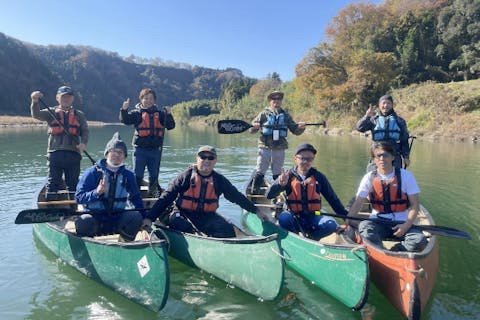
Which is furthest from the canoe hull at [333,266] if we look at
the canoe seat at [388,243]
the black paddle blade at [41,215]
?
the black paddle blade at [41,215]

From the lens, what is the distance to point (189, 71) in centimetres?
13788

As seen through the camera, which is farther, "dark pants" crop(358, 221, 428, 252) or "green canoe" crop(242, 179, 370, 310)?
"dark pants" crop(358, 221, 428, 252)

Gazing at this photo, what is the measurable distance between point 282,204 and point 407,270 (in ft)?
7.96

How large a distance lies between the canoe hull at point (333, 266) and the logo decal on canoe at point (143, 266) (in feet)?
4.19

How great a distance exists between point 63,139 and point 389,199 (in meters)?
4.56

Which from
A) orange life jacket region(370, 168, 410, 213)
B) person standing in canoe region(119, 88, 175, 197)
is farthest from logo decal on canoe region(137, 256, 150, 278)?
person standing in canoe region(119, 88, 175, 197)

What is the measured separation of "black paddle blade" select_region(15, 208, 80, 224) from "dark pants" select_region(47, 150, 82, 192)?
67.5 inches

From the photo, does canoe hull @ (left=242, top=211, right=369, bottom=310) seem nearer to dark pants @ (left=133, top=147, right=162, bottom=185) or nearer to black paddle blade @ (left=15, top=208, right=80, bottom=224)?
black paddle blade @ (left=15, top=208, right=80, bottom=224)

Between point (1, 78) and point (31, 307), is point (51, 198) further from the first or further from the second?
point (1, 78)

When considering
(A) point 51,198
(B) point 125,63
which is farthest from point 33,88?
(A) point 51,198

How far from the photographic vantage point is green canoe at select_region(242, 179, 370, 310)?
147 inches

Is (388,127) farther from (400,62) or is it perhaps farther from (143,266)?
(400,62)

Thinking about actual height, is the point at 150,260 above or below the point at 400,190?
below

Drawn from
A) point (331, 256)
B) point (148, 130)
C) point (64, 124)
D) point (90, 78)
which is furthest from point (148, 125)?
point (90, 78)
